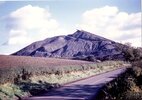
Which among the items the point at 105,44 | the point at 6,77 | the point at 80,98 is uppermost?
the point at 105,44

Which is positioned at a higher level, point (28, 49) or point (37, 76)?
point (28, 49)

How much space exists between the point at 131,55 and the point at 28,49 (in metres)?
106

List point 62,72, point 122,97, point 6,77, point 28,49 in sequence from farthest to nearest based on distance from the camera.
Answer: point 28,49
point 62,72
point 6,77
point 122,97

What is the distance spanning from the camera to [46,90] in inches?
1262

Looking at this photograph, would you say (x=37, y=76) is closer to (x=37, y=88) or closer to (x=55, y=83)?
(x=55, y=83)

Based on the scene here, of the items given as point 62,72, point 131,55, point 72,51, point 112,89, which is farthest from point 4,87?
point 72,51

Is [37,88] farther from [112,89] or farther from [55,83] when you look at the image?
[112,89]

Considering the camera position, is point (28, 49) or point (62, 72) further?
point (28, 49)

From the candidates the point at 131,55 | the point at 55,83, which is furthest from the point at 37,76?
the point at 131,55

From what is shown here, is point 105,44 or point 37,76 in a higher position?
point 105,44

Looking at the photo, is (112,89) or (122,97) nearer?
(122,97)

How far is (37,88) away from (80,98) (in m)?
7.33

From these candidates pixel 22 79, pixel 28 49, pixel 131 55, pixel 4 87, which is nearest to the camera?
pixel 4 87

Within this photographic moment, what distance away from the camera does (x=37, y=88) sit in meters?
31.5
